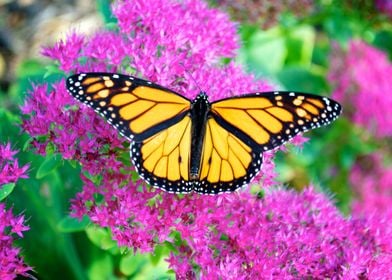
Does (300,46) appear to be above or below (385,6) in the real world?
below

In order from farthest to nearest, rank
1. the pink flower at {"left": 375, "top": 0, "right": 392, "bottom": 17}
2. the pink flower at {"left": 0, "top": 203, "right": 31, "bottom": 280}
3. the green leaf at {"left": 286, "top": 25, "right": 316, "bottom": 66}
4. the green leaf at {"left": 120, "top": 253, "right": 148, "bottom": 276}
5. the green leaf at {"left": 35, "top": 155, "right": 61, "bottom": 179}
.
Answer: the green leaf at {"left": 286, "top": 25, "right": 316, "bottom": 66}
the pink flower at {"left": 375, "top": 0, "right": 392, "bottom": 17}
the green leaf at {"left": 120, "top": 253, "right": 148, "bottom": 276}
the green leaf at {"left": 35, "top": 155, "right": 61, "bottom": 179}
the pink flower at {"left": 0, "top": 203, "right": 31, "bottom": 280}

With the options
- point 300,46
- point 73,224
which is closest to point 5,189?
point 73,224

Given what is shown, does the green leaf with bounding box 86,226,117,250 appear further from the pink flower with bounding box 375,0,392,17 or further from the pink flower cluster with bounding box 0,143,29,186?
the pink flower with bounding box 375,0,392,17

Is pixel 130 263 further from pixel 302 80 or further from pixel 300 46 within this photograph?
pixel 300 46

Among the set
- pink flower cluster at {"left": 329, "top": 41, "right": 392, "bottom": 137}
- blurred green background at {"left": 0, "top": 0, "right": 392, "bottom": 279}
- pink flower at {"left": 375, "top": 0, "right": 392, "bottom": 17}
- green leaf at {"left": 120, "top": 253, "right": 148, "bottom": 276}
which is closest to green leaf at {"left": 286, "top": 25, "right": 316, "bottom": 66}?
blurred green background at {"left": 0, "top": 0, "right": 392, "bottom": 279}

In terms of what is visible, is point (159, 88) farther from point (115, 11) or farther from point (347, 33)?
point (347, 33)

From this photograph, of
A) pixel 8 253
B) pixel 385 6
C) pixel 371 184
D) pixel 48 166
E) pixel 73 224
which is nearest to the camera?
pixel 8 253
